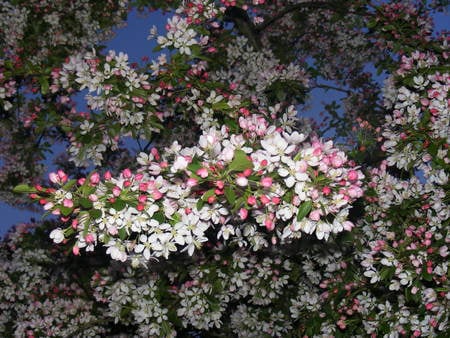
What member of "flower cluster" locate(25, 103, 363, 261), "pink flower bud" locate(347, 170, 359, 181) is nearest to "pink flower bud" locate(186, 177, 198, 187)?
"flower cluster" locate(25, 103, 363, 261)

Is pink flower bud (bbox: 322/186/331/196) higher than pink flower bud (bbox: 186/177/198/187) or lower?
lower

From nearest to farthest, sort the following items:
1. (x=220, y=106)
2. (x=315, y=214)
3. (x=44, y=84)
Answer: (x=315, y=214)
(x=220, y=106)
(x=44, y=84)

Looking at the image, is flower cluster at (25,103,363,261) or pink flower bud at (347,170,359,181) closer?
flower cluster at (25,103,363,261)

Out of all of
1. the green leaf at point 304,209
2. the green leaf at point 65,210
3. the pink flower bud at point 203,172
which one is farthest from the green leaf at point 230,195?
the green leaf at point 65,210

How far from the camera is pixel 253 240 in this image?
3.93 metres

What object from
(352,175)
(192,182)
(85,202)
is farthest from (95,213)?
(352,175)

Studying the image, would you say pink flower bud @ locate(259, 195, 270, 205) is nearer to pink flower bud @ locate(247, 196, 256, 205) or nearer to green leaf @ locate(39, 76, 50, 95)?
pink flower bud @ locate(247, 196, 256, 205)

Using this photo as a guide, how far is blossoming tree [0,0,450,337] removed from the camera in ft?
8.30

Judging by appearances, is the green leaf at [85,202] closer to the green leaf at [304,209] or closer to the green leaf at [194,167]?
the green leaf at [194,167]

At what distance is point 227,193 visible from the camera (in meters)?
2.33

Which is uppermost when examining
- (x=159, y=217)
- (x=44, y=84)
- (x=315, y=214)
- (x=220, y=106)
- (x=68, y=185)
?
(x=44, y=84)

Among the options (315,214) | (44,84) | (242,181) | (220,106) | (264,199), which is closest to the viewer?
(242,181)

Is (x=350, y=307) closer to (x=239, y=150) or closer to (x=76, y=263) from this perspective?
(x=239, y=150)

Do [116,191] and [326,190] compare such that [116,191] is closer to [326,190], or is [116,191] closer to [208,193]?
Answer: [208,193]
